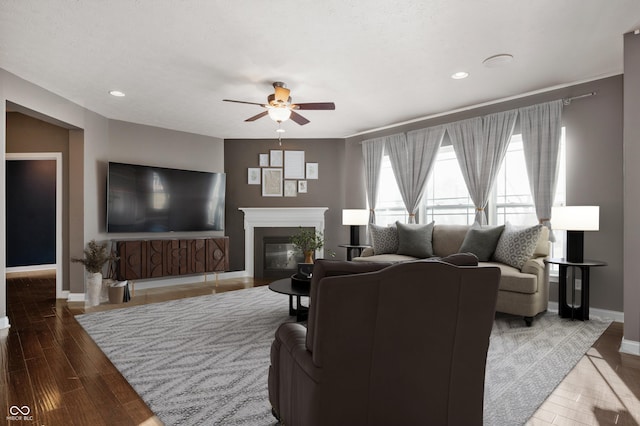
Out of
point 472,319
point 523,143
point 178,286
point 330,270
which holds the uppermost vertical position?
point 523,143

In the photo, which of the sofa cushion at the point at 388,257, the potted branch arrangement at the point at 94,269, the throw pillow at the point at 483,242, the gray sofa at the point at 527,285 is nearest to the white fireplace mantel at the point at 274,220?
the sofa cushion at the point at 388,257

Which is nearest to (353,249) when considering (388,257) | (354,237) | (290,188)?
(354,237)

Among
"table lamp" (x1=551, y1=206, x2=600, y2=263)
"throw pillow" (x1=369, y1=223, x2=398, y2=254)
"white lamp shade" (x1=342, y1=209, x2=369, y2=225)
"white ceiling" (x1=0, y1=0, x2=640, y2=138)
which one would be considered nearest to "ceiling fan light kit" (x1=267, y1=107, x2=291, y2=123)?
"white ceiling" (x1=0, y1=0, x2=640, y2=138)

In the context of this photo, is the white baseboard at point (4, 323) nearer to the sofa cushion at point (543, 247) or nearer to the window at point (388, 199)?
the window at point (388, 199)

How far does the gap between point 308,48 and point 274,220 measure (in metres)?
3.72

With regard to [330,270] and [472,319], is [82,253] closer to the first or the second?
[330,270]

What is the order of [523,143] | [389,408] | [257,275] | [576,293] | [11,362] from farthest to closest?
1. [257,275]
2. [523,143]
3. [576,293]
4. [11,362]
5. [389,408]

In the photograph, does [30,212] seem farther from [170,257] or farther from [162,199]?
[170,257]

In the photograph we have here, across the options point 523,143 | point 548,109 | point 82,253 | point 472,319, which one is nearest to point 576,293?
point 523,143

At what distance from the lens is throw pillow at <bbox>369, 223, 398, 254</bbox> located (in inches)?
204

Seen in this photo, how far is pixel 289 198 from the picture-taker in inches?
259

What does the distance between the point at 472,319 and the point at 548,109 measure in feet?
12.3

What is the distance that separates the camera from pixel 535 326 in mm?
3533

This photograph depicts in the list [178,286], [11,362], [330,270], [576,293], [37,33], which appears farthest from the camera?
[178,286]
